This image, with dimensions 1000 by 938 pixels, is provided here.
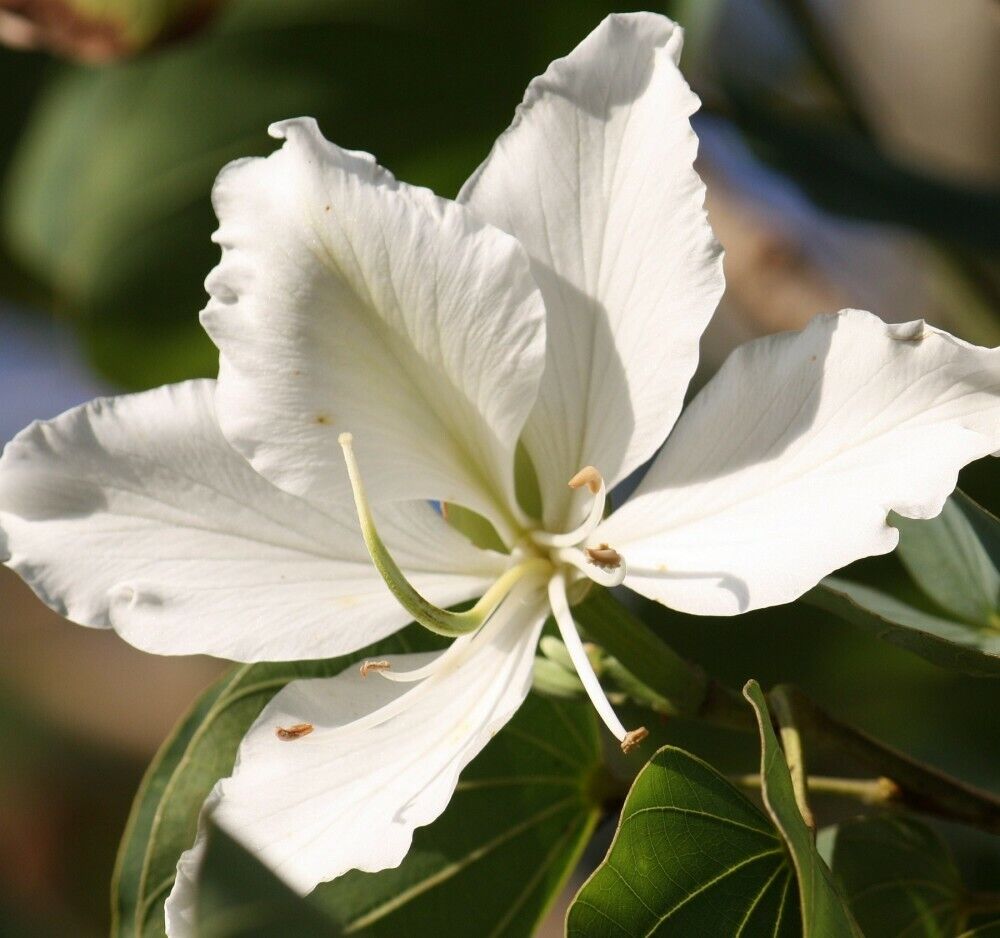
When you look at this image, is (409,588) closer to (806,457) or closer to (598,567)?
(598,567)

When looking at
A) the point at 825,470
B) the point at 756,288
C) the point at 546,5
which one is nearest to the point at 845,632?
the point at 756,288

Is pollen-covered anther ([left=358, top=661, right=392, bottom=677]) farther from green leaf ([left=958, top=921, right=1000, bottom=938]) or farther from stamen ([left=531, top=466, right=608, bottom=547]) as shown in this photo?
green leaf ([left=958, top=921, right=1000, bottom=938])

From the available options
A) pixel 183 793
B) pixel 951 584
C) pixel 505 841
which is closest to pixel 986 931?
pixel 951 584

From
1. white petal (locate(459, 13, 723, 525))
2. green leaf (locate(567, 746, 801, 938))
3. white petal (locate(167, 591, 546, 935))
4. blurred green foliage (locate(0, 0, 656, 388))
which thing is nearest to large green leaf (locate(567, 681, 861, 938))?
green leaf (locate(567, 746, 801, 938))

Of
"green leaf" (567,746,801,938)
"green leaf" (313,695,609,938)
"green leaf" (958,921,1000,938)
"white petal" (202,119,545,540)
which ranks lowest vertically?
"green leaf" (958,921,1000,938)

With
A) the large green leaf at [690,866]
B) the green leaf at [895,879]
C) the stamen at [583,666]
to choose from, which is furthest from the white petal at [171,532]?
the green leaf at [895,879]

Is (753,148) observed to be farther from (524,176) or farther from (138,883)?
(138,883)
